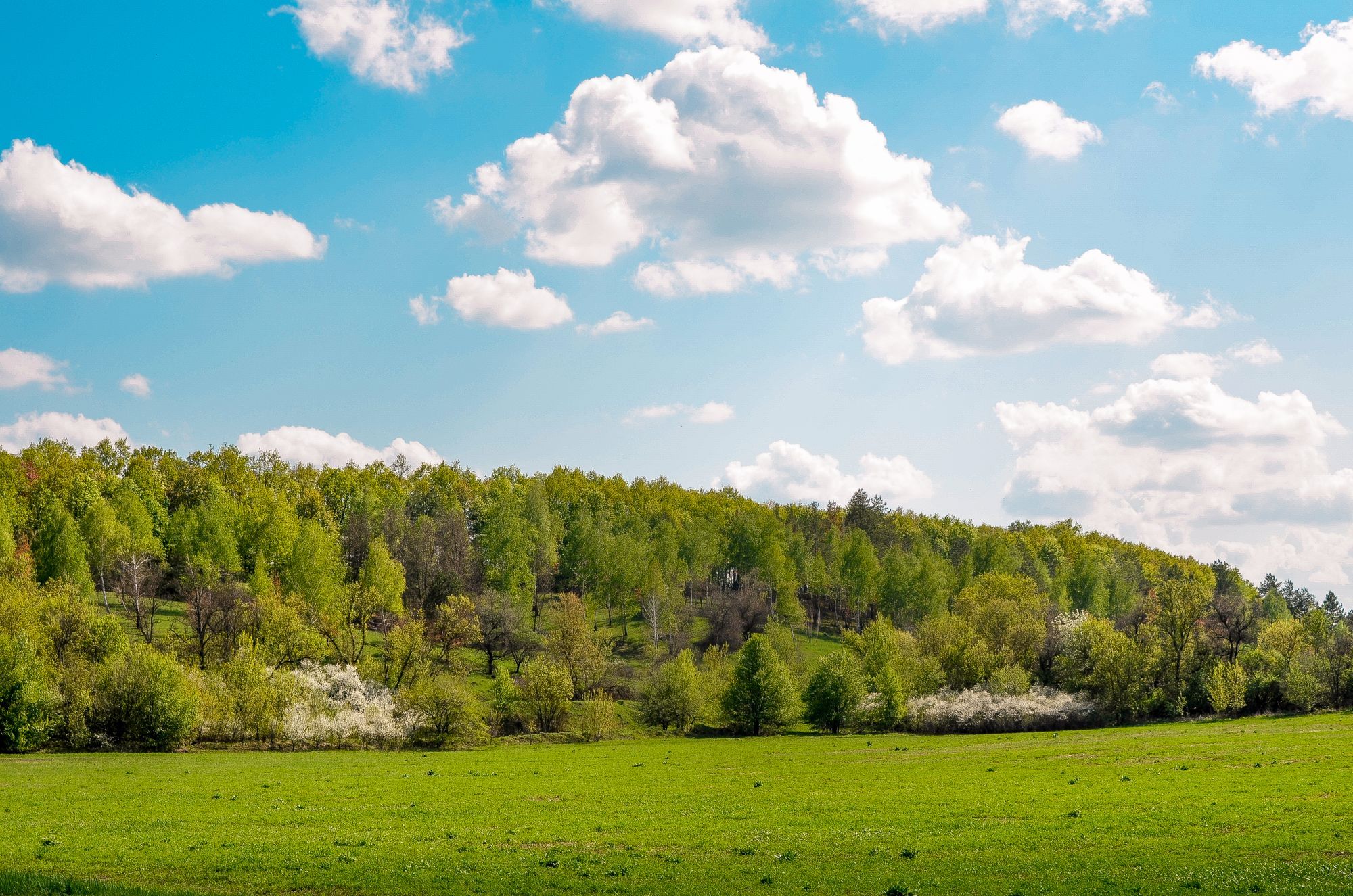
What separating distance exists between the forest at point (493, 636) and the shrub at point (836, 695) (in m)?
0.28

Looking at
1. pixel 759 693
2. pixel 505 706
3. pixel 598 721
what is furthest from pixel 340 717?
pixel 759 693

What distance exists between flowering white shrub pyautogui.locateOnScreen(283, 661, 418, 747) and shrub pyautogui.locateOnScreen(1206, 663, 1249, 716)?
82280 mm

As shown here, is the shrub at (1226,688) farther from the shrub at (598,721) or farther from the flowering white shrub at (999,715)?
the shrub at (598,721)

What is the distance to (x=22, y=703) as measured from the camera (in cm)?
6794

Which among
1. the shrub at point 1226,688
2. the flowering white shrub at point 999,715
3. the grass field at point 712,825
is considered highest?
the grass field at point 712,825

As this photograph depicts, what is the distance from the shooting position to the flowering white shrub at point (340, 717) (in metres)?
82.1

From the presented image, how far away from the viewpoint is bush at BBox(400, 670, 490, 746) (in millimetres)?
84625

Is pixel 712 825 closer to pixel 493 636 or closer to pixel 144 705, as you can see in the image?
pixel 144 705

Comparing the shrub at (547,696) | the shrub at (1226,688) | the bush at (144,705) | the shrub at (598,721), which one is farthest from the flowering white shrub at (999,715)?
the bush at (144,705)

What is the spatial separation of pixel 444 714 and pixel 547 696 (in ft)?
39.5

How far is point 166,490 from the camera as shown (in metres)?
162

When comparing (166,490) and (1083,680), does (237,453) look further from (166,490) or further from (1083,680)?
(1083,680)

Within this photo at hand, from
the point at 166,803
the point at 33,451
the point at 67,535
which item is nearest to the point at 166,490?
the point at 33,451

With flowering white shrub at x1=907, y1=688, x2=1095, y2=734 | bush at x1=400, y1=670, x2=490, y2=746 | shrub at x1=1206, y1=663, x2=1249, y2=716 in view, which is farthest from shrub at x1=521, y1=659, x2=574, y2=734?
shrub at x1=1206, y1=663, x2=1249, y2=716
